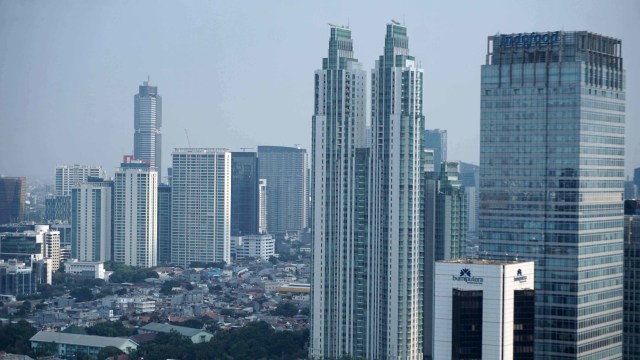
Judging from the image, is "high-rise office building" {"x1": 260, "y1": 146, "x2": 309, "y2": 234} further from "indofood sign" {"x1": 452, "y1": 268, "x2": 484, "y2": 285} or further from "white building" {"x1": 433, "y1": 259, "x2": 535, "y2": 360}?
"indofood sign" {"x1": 452, "y1": 268, "x2": 484, "y2": 285}

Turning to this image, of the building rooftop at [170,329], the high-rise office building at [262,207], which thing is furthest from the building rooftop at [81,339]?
the high-rise office building at [262,207]

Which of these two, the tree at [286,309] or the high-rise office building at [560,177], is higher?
the high-rise office building at [560,177]

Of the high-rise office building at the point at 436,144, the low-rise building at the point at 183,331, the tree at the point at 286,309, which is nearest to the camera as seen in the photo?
the high-rise office building at the point at 436,144

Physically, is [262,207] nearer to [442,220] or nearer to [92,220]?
[92,220]

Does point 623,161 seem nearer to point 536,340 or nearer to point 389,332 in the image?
point 536,340

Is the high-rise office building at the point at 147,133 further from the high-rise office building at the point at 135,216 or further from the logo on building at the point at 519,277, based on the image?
the logo on building at the point at 519,277

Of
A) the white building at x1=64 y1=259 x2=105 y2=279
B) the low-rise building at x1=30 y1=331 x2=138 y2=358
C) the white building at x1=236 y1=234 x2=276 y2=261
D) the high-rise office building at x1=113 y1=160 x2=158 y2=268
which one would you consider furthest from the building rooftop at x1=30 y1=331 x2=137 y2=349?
the white building at x1=236 y1=234 x2=276 y2=261

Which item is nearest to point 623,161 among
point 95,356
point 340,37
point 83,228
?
point 340,37
